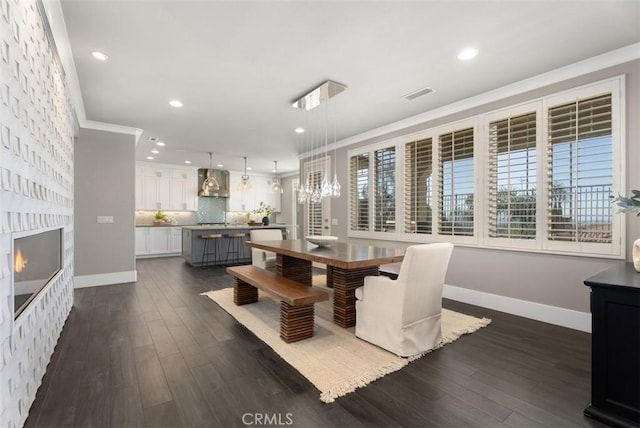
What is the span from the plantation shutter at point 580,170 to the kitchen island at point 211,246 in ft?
19.6

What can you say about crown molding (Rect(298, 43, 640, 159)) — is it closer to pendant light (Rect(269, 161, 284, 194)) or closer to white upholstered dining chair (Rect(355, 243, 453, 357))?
Answer: white upholstered dining chair (Rect(355, 243, 453, 357))

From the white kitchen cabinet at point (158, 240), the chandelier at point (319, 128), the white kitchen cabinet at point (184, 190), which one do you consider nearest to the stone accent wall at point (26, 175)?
the chandelier at point (319, 128)

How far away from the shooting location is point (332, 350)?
8.05 ft

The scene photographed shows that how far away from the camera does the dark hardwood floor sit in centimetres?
166

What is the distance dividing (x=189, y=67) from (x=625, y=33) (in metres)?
3.92

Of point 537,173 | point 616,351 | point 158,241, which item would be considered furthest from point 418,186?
point 158,241

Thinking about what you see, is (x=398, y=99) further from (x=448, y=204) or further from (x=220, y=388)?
(x=220, y=388)

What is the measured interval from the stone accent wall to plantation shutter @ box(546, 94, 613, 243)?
4.30 m

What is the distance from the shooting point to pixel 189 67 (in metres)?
2.94

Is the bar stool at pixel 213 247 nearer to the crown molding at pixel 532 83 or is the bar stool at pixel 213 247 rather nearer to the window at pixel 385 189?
the window at pixel 385 189

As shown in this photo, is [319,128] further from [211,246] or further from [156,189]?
[156,189]

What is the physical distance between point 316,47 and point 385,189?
2890 mm

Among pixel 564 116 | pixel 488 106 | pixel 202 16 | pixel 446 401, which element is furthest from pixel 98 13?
pixel 564 116

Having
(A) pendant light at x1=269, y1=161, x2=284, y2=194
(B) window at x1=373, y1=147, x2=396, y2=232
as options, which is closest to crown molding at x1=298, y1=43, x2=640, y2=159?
(B) window at x1=373, y1=147, x2=396, y2=232
